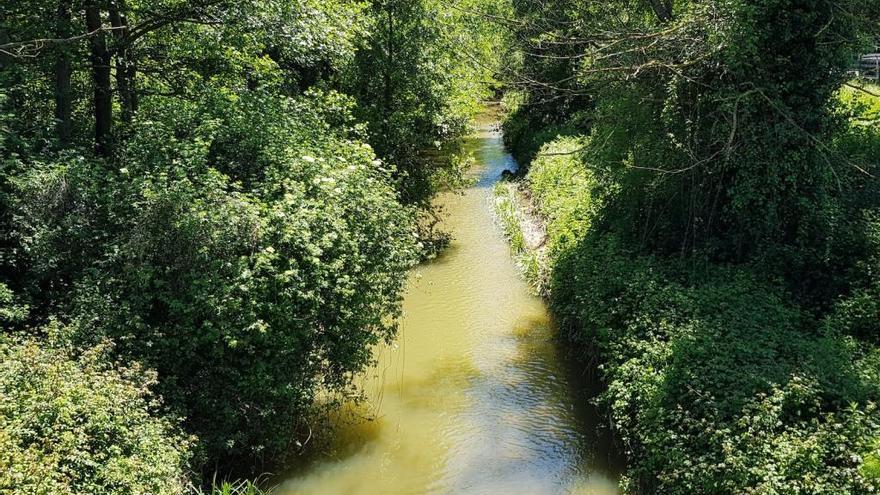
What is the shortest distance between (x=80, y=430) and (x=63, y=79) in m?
8.15

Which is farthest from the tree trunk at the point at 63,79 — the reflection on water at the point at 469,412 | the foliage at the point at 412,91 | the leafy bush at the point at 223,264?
the foliage at the point at 412,91

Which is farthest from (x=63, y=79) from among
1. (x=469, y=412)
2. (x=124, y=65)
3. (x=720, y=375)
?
(x=720, y=375)

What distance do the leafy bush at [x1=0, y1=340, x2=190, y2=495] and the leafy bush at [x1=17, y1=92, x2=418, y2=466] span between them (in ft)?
1.77

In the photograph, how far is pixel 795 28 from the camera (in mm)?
10984

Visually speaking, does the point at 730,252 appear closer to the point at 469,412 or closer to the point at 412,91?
the point at 469,412

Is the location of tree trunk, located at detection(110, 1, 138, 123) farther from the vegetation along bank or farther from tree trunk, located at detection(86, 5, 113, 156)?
the vegetation along bank

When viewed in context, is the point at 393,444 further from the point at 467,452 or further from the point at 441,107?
the point at 441,107

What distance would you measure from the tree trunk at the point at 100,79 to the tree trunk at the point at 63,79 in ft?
1.42

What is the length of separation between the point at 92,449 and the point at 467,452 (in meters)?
5.58

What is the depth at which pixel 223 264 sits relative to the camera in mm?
8062

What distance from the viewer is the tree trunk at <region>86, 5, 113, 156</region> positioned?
11781mm

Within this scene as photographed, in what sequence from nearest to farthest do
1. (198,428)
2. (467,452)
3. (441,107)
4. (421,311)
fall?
(198,428)
(467,452)
(421,311)
(441,107)

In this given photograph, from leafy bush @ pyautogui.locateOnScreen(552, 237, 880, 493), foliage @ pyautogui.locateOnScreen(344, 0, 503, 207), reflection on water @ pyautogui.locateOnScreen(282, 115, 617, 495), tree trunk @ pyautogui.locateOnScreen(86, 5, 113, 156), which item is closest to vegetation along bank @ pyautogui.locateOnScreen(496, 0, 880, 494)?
leafy bush @ pyautogui.locateOnScreen(552, 237, 880, 493)

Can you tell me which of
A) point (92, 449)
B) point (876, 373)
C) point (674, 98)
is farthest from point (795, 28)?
point (92, 449)
